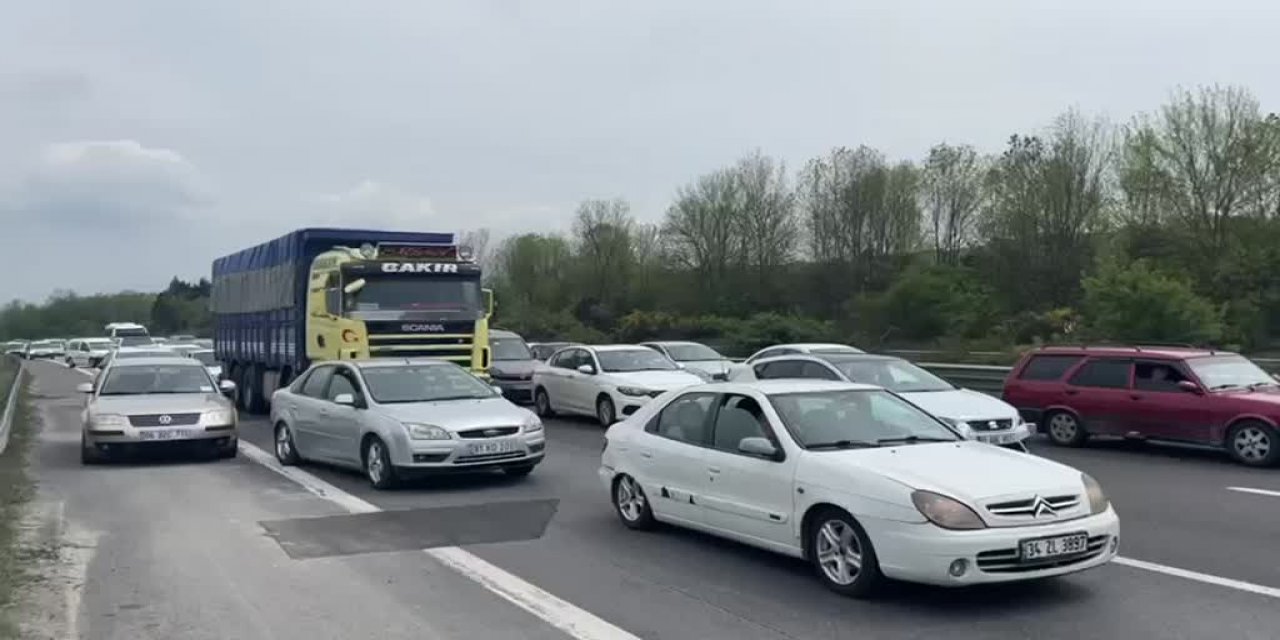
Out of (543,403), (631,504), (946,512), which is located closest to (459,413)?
(631,504)

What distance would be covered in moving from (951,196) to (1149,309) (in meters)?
27.7

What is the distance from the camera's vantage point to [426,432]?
12.3 m

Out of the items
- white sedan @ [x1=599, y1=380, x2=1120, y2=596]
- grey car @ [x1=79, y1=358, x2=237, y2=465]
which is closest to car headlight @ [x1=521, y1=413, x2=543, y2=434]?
white sedan @ [x1=599, y1=380, x2=1120, y2=596]

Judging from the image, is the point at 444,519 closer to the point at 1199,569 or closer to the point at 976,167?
the point at 1199,569

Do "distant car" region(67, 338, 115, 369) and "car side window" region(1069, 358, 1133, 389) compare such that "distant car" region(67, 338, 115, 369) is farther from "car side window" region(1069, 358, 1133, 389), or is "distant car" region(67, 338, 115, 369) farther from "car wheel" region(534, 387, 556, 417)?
"car side window" region(1069, 358, 1133, 389)

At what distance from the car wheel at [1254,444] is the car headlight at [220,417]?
12895 mm

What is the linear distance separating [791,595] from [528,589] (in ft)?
5.71

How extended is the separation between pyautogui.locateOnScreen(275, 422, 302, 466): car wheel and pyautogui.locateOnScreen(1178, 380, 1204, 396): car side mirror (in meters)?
11.4

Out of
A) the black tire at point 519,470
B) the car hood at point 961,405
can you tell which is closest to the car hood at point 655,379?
the car hood at point 961,405

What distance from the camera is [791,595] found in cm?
750

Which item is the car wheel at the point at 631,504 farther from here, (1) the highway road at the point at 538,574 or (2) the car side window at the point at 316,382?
(2) the car side window at the point at 316,382

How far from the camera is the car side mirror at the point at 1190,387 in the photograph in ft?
49.7

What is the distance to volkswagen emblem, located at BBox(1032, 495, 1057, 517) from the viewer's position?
7.02 meters

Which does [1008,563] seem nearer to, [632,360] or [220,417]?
[220,417]
